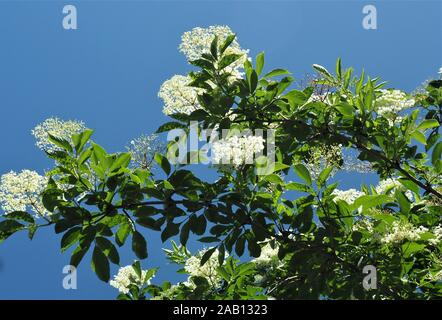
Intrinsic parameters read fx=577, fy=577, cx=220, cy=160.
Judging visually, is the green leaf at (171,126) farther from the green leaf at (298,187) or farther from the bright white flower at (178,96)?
the green leaf at (298,187)

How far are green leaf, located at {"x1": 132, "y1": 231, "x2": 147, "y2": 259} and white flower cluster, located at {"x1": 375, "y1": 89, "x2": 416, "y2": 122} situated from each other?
1.65 meters

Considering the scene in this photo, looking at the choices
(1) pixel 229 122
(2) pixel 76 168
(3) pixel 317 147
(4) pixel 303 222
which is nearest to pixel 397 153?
(3) pixel 317 147

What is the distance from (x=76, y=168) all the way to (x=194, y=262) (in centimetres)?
108

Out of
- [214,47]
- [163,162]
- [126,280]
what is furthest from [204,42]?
[126,280]

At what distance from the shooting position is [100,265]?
284 cm

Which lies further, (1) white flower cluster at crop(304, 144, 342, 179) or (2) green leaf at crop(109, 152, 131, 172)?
(1) white flower cluster at crop(304, 144, 342, 179)

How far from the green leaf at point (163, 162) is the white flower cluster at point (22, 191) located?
0.63m

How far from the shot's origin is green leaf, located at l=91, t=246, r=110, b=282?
9.28 ft

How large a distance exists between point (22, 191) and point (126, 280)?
1.17m

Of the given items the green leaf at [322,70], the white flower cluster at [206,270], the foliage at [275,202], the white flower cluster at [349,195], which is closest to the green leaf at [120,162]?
the foliage at [275,202]

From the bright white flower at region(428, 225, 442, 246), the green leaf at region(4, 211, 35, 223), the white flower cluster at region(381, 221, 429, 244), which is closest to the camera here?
the green leaf at region(4, 211, 35, 223)

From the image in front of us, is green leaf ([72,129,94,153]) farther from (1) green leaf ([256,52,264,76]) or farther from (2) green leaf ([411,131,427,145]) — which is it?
(2) green leaf ([411,131,427,145])

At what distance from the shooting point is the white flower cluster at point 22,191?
301 centimetres

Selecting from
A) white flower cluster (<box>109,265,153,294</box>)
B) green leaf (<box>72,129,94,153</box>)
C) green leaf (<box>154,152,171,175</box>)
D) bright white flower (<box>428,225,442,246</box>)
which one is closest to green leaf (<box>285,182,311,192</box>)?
green leaf (<box>154,152,171,175</box>)
